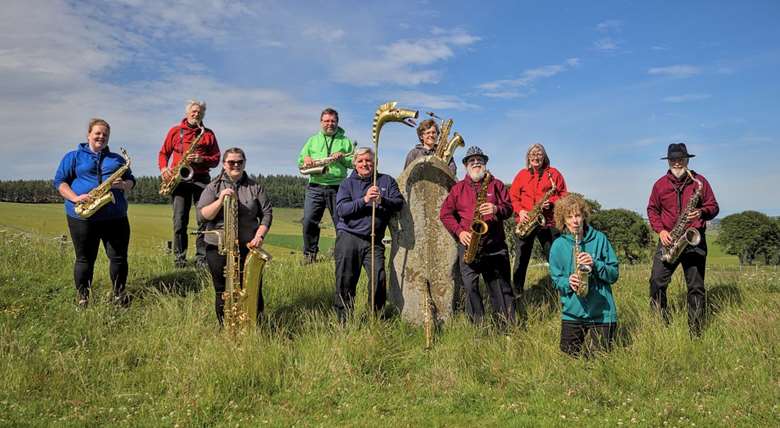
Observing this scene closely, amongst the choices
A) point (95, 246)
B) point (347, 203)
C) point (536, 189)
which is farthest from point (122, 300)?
point (536, 189)

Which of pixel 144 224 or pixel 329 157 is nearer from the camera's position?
pixel 329 157

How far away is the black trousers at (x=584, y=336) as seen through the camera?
553 cm

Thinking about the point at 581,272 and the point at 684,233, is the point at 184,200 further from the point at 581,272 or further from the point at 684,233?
the point at 684,233

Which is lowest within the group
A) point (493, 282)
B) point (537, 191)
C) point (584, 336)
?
point (584, 336)

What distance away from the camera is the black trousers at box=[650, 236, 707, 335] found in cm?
644

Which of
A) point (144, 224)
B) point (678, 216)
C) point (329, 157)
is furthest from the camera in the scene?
point (144, 224)

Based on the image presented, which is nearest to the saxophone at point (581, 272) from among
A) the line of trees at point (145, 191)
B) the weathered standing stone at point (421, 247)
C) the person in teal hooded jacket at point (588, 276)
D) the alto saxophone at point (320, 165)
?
the person in teal hooded jacket at point (588, 276)

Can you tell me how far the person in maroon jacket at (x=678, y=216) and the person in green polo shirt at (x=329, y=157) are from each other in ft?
15.8

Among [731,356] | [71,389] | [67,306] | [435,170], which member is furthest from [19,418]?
[731,356]

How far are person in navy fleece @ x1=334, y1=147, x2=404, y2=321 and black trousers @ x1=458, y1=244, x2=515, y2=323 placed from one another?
112cm

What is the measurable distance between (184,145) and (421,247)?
14.1 ft

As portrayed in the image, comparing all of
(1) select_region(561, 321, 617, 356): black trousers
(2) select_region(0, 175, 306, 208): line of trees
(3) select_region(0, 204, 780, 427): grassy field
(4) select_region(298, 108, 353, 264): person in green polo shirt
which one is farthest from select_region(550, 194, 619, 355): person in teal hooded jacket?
(2) select_region(0, 175, 306, 208): line of trees

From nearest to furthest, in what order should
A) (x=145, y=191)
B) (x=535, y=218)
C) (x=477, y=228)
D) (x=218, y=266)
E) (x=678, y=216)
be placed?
1. (x=218, y=266)
2. (x=477, y=228)
3. (x=678, y=216)
4. (x=535, y=218)
5. (x=145, y=191)

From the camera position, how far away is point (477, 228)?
640 centimetres
